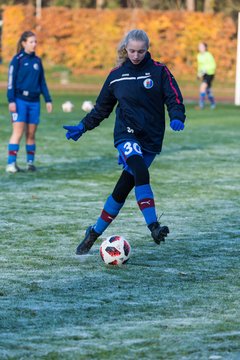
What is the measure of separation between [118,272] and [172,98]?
5.26ft

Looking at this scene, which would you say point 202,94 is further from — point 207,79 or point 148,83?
point 148,83

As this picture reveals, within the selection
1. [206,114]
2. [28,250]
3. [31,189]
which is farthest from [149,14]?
[28,250]

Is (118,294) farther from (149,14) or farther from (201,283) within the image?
(149,14)

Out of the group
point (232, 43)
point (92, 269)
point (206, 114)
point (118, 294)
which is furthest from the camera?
point (232, 43)

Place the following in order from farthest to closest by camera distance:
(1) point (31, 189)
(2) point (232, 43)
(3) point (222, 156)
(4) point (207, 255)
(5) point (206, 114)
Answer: (2) point (232, 43), (5) point (206, 114), (3) point (222, 156), (1) point (31, 189), (4) point (207, 255)

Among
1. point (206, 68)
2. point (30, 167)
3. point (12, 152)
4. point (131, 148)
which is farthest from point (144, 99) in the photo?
point (206, 68)

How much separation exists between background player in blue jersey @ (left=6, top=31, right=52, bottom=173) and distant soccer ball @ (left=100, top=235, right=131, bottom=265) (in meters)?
7.04

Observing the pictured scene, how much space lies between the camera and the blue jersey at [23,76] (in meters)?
16.1

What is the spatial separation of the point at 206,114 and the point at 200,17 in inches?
774

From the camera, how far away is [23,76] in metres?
16.1

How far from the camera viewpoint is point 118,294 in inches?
317

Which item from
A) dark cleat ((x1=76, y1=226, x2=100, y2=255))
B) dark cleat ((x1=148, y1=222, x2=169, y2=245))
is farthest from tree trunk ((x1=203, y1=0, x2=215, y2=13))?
dark cleat ((x1=148, y1=222, x2=169, y2=245))

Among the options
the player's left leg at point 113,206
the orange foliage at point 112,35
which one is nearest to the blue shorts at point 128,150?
the player's left leg at point 113,206

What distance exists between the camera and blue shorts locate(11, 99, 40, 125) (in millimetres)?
16234
